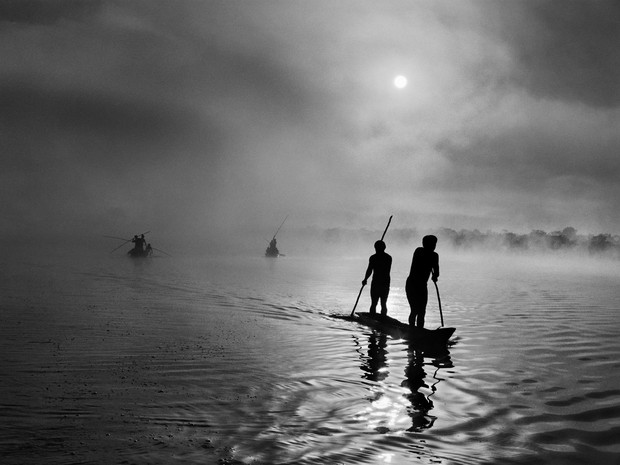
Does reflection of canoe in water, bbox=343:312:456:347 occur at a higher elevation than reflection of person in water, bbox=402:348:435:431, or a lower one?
higher

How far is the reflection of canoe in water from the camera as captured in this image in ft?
40.6

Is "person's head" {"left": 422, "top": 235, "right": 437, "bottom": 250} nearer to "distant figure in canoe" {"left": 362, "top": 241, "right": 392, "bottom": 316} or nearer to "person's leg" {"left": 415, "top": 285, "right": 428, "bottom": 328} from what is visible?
"person's leg" {"left": 415, "top": 285, "right": 428, "bottom": 328}

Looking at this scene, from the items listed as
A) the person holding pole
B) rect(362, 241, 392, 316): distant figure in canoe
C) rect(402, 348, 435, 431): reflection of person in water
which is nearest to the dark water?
rect(402, 348, 435, 431): reflection of person in water

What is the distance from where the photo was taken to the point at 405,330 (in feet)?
45.0

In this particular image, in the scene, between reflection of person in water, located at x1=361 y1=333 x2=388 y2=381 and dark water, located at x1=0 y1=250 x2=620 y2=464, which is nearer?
dark water, located at x1=0 y1=250 x2=620 y2=464

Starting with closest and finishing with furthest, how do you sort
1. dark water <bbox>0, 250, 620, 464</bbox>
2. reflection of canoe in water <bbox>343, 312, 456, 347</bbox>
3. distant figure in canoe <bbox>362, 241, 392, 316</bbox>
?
dark water <bbox>0, 250, 620, 464</bbox> → reflection of canoe in water <bbox>343, 312, 456, 347</bbox> → distant figure in canoe <bbox>362, 241, 392, 316</bbox>

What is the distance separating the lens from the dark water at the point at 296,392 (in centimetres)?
543

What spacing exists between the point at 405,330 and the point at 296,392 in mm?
6639

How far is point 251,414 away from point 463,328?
11417mm

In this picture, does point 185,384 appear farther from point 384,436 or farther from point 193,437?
point 384,436

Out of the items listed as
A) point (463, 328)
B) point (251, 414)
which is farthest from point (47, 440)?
point (463, 328)

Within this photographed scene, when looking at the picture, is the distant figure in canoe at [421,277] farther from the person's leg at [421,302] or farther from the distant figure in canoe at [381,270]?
the distant figure in canoe at [381,270]

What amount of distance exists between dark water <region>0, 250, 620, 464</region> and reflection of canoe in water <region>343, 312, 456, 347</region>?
0.46 meters

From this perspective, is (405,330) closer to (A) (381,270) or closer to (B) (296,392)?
(A) (381,270)
